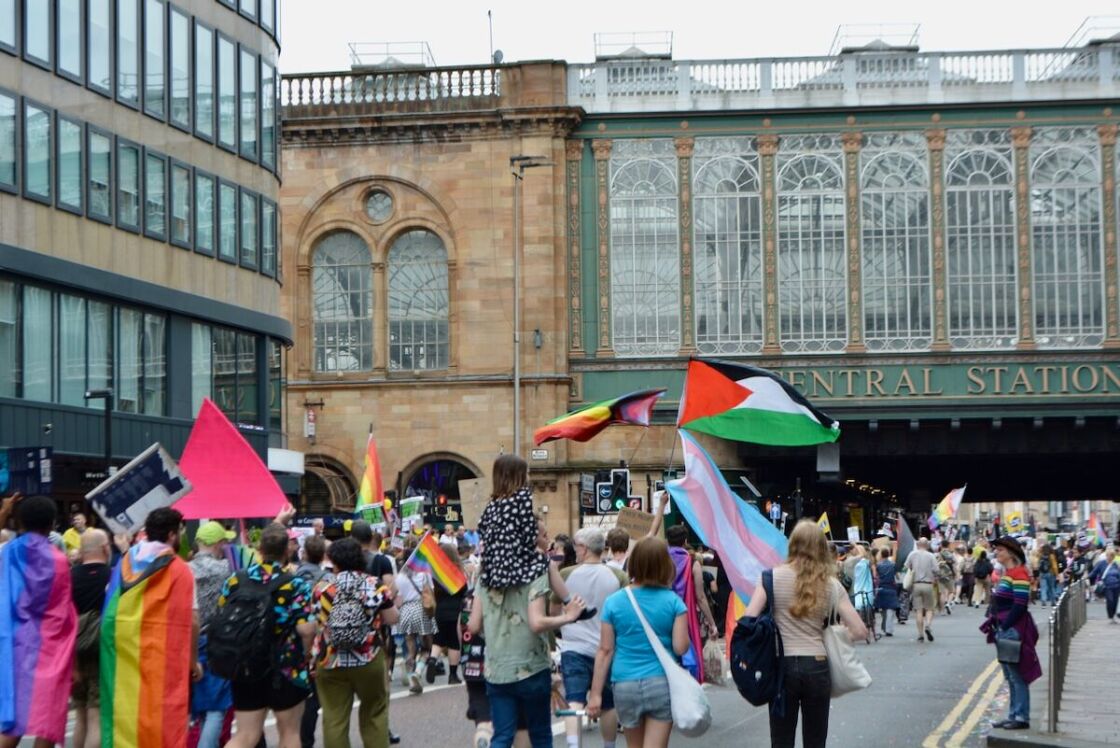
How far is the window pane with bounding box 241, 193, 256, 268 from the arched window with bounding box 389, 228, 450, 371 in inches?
418

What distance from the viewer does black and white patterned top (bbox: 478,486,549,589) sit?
1043 cm

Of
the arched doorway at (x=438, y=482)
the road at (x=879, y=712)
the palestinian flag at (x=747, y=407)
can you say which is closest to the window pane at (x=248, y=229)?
the arched doorway at (x=438, y=482)

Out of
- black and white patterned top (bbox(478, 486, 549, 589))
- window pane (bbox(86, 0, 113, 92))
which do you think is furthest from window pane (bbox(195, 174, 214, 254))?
black and white patterned top (bbox(478, 486, 549, 589))

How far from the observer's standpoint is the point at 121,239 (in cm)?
3241

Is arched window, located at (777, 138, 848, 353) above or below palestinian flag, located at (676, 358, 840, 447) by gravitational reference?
above

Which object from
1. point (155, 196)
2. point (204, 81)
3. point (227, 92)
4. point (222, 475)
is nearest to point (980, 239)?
point (227, 92)

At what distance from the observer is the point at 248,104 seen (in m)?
38.0

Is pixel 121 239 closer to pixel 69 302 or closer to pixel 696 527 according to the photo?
pixel 69 302

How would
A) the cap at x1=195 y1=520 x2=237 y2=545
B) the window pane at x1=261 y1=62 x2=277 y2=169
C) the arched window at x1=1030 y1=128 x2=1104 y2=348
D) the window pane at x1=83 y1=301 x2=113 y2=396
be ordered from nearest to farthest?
1. the cap at x1=195 y1=520 x2=237 y2=545
2. the window pane at x1=83 y1=301 x2=113 y2=396
3. the window pane at x1=261 y1=62 x2=277 y2=169
4. the arched window at x1=1030 y1=128 x2=1104 y2=348

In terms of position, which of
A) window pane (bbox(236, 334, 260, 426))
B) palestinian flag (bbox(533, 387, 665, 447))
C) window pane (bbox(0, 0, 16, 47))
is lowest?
palestinian flag (bbox(533, 387, 665, 447))

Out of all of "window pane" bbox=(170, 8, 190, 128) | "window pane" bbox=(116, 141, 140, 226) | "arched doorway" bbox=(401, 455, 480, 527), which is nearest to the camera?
"window pane" bbox=(116, 141, 140, 226)

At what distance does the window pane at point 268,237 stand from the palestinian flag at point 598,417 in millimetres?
17750

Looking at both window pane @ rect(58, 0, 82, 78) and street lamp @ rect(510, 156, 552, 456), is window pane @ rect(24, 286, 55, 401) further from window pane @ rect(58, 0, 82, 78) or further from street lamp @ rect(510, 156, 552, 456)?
street lamp @ rect(510, 156, 552, 456)

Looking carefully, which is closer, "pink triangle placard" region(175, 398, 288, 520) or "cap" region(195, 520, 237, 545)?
"cap" region(195, 520, 237, 545)
